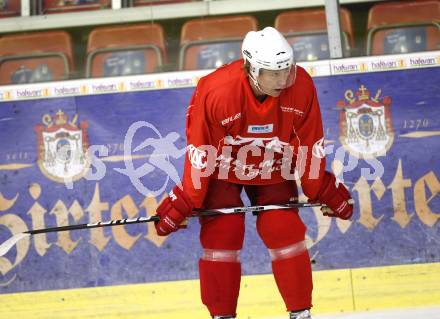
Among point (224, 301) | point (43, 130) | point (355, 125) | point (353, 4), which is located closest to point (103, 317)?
point (43, 130)

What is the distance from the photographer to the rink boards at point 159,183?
4.27m

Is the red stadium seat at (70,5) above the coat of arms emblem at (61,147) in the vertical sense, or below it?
above

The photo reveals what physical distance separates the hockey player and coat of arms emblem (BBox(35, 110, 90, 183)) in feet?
4.30

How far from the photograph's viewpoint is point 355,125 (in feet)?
14.2

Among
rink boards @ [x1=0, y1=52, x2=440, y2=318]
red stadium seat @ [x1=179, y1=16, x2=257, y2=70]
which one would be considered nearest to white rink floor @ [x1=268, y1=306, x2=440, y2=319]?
rink boards @ [x1=0, y1=52, x2=440, y2=318]

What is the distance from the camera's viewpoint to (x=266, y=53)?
9.80 ft

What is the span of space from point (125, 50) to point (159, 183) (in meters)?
0.76

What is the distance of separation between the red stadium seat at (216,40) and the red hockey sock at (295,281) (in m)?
1.63

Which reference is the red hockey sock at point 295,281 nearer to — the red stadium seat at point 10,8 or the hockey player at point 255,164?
the hockey player at point 255,164

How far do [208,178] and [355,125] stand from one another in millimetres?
1399

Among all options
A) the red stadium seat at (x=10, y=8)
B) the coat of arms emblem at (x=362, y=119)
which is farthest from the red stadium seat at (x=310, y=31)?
the red stadium seat at (x=10, y=8)

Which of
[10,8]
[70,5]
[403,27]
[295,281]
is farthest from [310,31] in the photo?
[295,281]

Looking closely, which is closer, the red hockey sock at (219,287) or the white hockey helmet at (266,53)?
the white hockey helmet at (266,53)

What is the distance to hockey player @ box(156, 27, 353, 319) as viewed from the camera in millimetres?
3062
